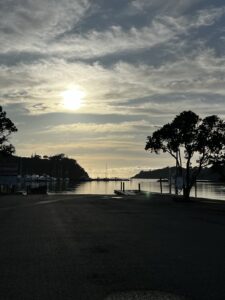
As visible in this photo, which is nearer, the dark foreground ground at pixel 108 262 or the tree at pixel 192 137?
the dark foreground ground at pixel 108 262

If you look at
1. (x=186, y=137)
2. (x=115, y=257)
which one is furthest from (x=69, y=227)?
(x=186, y=137)

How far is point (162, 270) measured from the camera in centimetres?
940

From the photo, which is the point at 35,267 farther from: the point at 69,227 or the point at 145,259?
the point at 69,227

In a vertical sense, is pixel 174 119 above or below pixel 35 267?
above

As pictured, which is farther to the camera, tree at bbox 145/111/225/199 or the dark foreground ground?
tree at bbox 145/111/225/199

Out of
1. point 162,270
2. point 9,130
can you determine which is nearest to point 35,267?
point 162,270

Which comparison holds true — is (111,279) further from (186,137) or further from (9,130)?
(9,130)

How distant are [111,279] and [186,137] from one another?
123 ft

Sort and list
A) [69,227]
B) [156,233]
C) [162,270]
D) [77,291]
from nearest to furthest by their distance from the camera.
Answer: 1. [77,291]
2. [162,270]
3. [156,233]
4. [69,227]

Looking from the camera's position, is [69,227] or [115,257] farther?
[69,227]

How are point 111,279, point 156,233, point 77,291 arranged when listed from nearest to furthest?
point 77,291
point 111,279
point 156,233

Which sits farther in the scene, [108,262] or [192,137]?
[192,137]

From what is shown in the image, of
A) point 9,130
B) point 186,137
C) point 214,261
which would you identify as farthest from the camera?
point 9,130

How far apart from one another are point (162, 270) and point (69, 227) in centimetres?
877
